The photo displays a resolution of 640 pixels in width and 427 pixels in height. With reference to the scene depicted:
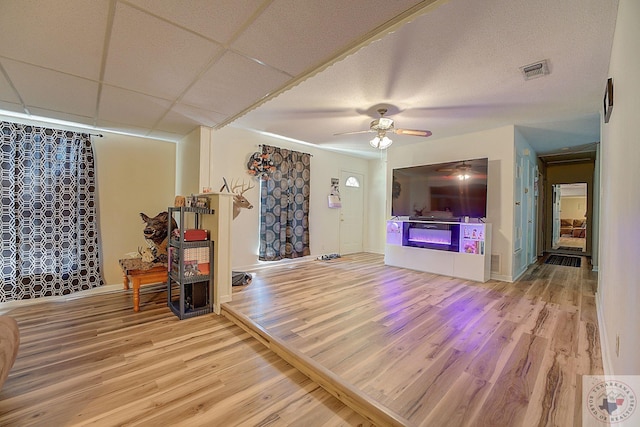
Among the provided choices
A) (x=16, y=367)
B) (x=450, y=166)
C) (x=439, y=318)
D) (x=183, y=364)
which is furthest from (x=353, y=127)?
(x=16, y=367)

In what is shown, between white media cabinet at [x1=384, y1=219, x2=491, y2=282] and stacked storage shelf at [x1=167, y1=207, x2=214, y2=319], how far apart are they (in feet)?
11.7

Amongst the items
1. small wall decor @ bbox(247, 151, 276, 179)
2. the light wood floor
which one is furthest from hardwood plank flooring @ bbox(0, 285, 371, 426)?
small wall decor @ bbox(247, 151, 276, 179)

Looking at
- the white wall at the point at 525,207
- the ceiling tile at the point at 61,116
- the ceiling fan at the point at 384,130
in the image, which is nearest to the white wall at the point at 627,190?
the ceiling fan at the point at 384,130

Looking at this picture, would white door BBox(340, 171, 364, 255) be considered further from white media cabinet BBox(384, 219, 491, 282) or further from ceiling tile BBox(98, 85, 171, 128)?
ceiling tile BBox(98, 85, 171, 128)

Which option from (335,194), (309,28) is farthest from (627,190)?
(335,194)

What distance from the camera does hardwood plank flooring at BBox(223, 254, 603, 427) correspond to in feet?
4.92

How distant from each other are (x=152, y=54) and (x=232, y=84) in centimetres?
63

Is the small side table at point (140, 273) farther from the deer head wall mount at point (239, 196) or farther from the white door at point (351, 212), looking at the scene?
the white door at point (351, 212)

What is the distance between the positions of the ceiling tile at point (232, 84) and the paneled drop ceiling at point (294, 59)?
0.01m

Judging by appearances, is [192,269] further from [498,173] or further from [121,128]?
[498,173]

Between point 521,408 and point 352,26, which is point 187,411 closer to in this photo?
point 521,408

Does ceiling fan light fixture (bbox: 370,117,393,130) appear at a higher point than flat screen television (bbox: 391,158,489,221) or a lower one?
higher

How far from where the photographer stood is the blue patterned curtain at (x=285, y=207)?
16.0 feet

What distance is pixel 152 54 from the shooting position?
1872mm
